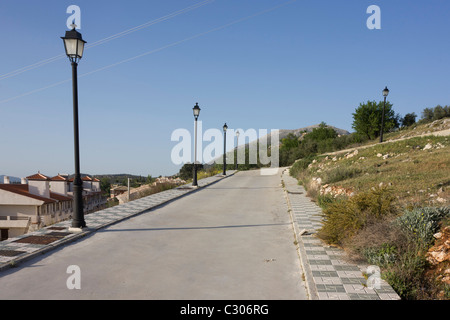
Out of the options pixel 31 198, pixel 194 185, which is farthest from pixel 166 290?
pixel 31 198

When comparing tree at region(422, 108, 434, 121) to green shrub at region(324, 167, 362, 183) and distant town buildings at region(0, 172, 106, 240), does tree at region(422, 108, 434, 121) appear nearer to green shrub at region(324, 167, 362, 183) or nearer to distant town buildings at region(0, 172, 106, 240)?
green shrub at region(324, 167, 362, 183)

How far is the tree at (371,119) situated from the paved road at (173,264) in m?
36.0

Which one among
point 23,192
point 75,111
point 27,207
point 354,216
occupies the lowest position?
point 27,207

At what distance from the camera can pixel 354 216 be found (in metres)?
5.88

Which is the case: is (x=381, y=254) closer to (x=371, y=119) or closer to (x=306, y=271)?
(x=306, y=271)

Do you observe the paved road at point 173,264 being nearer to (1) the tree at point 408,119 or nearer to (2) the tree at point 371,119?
(2) the tree at point 371,119

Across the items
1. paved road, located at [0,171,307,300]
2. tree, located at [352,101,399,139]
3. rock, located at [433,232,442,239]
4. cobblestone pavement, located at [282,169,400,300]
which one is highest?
tree, located at [352,101,399,139]

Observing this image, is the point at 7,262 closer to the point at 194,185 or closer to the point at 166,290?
the point at 166,290

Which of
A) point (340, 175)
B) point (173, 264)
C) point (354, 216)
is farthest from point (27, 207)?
point (354, 216)

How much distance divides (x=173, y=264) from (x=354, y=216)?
3.52m

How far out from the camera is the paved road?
419 centimetres

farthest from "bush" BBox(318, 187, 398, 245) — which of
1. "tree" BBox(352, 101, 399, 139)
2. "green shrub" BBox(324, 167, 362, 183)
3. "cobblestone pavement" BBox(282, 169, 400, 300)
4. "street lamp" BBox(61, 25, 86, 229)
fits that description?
"tree" BBox(352, 101, 399, 139)

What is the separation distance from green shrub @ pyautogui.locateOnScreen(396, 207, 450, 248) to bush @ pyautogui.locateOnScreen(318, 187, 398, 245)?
1.73ft

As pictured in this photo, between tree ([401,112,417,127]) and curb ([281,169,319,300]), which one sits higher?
tree ([401,112,417,127])
